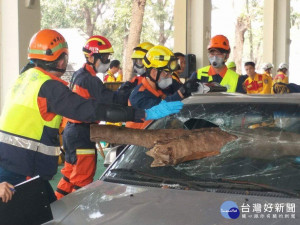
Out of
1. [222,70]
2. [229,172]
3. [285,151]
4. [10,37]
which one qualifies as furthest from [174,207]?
[10,37]

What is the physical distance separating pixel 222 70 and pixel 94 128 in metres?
3.26

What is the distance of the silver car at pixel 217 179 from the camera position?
288 centimetres

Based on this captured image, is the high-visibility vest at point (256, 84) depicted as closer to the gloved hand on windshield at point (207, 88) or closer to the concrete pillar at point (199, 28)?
the concrete pillar at point (199, 28)

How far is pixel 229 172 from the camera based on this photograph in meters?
3.41

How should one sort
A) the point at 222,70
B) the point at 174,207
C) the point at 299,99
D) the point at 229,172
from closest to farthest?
the point at 174,207
the point at 229,172
the point at 299,99
the point at 222,70

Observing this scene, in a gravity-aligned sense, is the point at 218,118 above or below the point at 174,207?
above

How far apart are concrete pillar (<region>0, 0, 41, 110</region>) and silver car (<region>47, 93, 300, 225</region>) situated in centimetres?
479

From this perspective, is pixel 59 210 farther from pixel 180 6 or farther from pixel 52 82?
pixel 180 6

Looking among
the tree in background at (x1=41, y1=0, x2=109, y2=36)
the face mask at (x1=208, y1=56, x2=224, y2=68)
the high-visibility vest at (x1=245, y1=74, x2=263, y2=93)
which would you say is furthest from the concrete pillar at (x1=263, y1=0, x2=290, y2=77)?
the face mask at (x1=208, y1=56, x2=224, y2=68)

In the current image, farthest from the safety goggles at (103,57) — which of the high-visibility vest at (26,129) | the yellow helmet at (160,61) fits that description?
the high-visibility vest at (26,129)

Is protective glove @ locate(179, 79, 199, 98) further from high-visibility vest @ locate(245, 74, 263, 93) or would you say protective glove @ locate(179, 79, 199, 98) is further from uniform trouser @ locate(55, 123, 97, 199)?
high-visibility vest @ locate(245, 74, 263, 93)

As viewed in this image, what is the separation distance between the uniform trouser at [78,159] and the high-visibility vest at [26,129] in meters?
1.75

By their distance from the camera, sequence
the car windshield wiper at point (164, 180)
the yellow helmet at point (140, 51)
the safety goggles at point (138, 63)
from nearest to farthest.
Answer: the car windshield wiper at point (164, 180)
the safety goggles at point (138, 63)
the yellow helmet at point (140, 51)

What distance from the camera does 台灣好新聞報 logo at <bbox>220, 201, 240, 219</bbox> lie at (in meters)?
2.82
